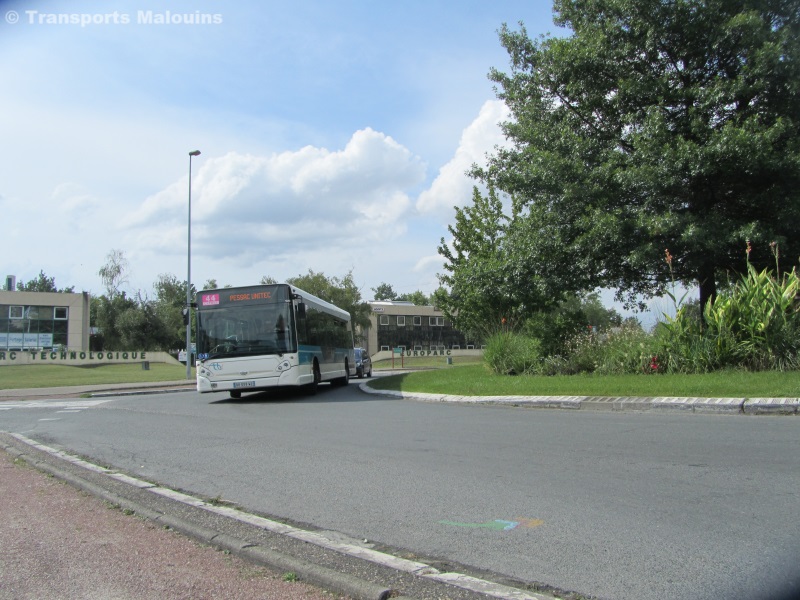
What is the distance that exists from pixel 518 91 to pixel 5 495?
16593 millimetres

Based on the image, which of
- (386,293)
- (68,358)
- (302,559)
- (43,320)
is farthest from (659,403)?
(386,293)

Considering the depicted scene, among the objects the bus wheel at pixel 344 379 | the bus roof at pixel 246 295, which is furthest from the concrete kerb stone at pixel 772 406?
the bus wheel at pixel 344 379

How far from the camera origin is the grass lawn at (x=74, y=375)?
3046cm

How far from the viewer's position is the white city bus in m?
16.2

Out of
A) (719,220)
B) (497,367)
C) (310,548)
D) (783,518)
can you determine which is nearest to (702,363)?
(719,220)

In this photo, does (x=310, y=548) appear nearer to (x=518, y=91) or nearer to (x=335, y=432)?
(x=335, y=432)

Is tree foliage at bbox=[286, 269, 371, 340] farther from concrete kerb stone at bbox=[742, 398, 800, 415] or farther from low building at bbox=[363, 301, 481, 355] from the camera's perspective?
concrete kerb stone at bbox=[742, 398, 800, 415]

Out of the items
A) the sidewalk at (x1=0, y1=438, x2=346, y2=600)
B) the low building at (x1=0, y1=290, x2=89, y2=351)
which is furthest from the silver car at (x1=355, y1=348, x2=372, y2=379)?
the low building at (x1=0, y1=290, x2=89, y2=351)

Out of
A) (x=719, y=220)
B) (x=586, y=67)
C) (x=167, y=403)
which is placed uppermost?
(x=586, y=67)

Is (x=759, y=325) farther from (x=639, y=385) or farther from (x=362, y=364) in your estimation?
(x=362, y=364)

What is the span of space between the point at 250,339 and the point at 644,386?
378 inches

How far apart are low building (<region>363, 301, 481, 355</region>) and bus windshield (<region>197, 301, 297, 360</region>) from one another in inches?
2645

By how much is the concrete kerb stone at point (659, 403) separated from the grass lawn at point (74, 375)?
2337cm

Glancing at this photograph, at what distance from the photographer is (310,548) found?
4281 millimetres
